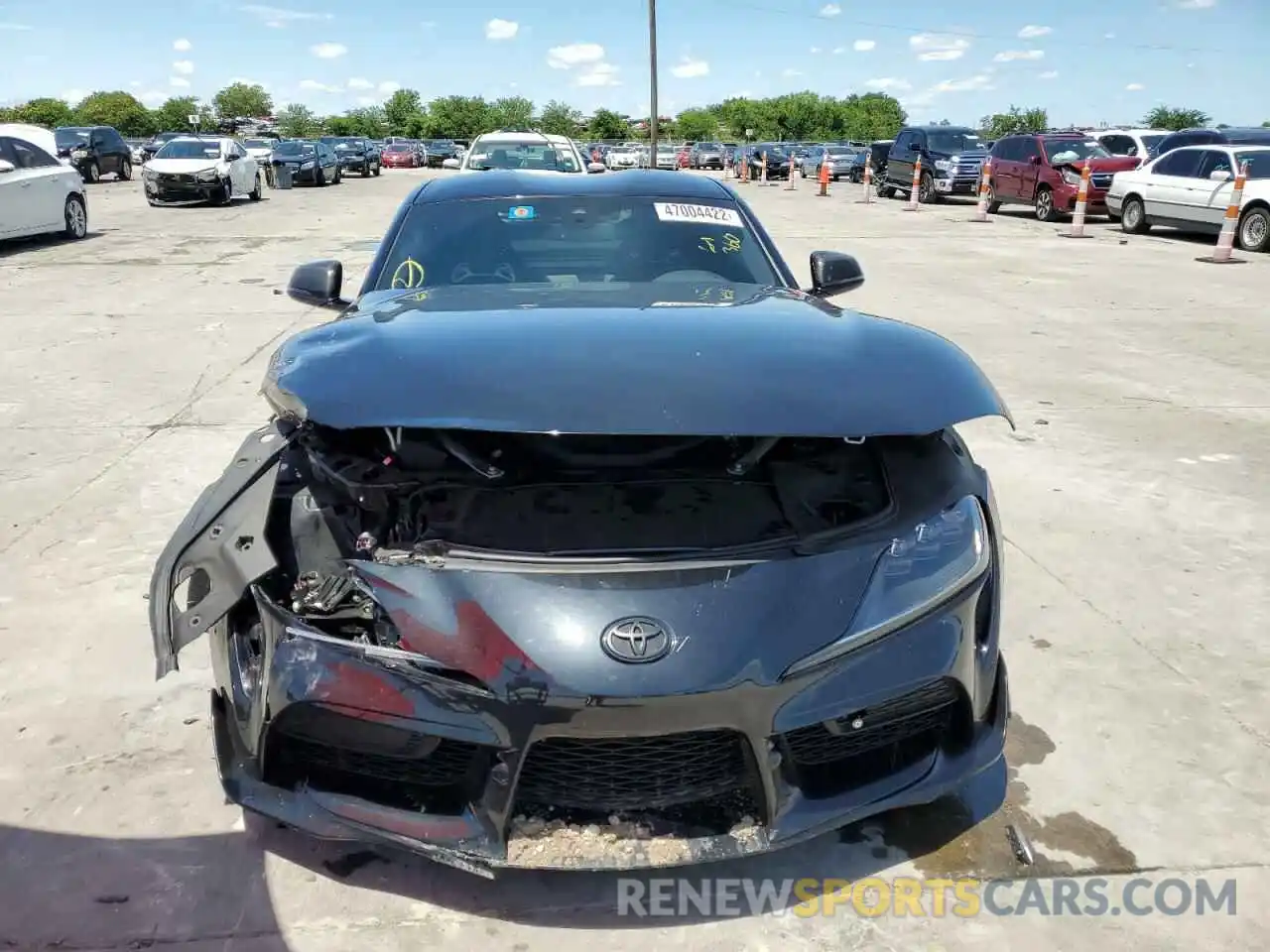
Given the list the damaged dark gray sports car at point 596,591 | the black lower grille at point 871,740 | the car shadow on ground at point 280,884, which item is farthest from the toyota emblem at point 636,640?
the car shadow on ground at point 280,884

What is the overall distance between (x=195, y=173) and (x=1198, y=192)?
19539 millimetres

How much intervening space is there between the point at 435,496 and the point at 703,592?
0.74 m

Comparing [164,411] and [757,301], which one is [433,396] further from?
[164,411]

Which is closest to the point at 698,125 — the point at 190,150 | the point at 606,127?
the point at 606,127

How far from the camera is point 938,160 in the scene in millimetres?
24578

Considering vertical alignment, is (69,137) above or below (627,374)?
above

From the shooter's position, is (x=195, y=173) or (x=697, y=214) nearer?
(x=697, y=214)

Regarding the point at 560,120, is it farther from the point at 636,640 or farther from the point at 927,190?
the point at 636,640

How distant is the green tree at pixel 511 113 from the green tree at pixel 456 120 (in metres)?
0.66

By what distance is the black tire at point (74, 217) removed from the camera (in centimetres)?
1540

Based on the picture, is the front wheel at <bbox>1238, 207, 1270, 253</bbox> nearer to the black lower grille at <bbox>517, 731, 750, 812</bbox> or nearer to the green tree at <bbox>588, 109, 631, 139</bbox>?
the black lower grille at <bbox>517, 731, 750, 812</bbox>

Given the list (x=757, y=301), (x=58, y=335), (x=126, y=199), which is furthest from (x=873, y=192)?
(x=757, y=301)

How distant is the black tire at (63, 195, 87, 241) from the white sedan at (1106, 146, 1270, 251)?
676 inches

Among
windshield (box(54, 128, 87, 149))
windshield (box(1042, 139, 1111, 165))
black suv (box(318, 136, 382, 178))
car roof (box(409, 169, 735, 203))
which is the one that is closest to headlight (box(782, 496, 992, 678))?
car roof (box(409, 169, 735, 203))
